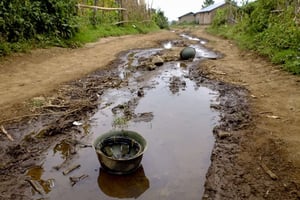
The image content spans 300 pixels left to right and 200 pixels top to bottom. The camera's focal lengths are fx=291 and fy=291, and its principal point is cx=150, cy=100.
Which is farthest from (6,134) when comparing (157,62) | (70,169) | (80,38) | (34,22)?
(80,38)

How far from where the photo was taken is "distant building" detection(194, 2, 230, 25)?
4617 centimetres

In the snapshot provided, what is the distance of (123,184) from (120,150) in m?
0.53

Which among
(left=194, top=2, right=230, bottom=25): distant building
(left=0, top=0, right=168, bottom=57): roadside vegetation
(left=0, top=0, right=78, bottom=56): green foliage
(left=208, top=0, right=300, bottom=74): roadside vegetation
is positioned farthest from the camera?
(left=194, top=2, right=230, bottom=25): distant building

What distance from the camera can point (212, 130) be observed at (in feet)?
15.7

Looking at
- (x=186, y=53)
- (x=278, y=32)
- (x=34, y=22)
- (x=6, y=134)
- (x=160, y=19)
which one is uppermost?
(x=160, y=19)

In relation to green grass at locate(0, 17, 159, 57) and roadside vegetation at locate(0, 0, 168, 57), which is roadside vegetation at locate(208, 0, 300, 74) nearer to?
green grass at locate(0, 17, 159, 57)

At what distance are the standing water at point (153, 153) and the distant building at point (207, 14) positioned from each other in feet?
137

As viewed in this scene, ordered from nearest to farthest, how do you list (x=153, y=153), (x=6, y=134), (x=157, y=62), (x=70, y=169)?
1. (x=70, y=169)
2. (x=153, y=153)
3. (x=6, y=134)
4. (x=157, y=62)

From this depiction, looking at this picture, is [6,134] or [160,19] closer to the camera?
[6,134]

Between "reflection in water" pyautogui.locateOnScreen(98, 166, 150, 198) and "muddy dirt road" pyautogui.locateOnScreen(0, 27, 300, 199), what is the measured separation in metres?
0.17

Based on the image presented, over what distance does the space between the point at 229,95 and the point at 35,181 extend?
4545mm

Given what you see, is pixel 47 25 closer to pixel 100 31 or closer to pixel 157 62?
pixel 157 62

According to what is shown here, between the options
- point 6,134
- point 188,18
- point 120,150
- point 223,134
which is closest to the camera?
point 120,150

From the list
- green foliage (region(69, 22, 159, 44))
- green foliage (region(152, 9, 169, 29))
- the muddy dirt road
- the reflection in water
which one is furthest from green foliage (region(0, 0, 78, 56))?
green foliage (region(152, 9, 169, 29))
